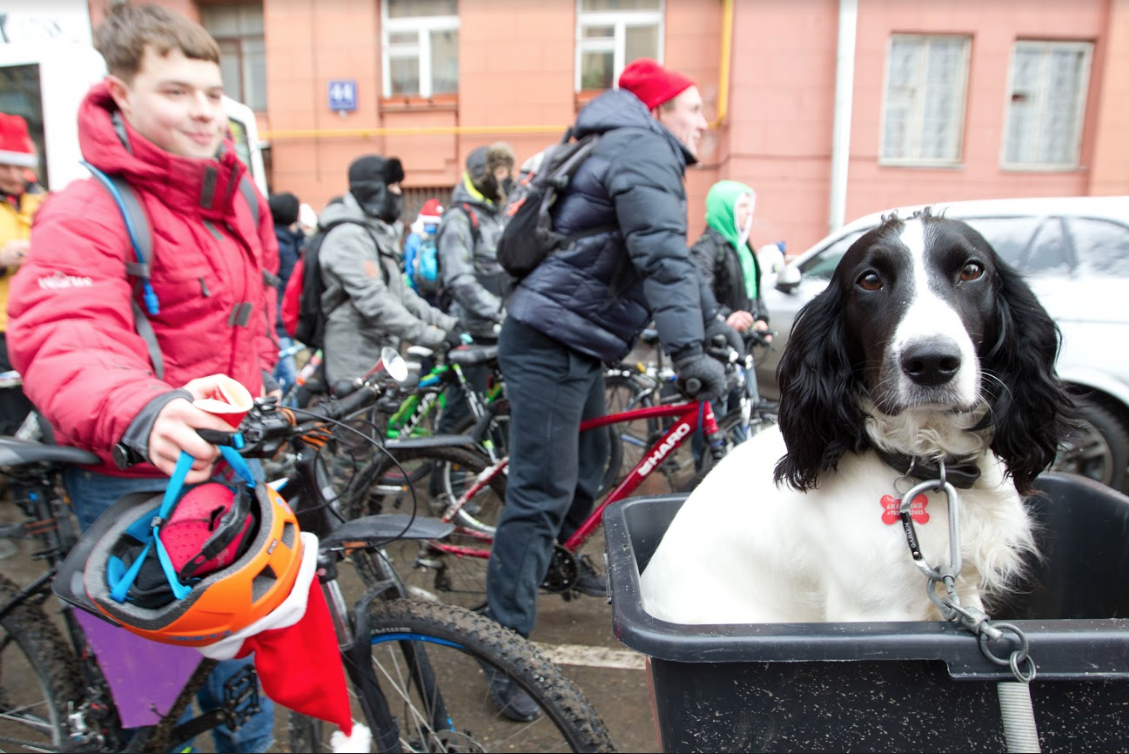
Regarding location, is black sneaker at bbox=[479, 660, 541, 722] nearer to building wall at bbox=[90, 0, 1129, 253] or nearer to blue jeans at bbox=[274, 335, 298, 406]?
blue jeans at bbox=[274, 335, 298, 406]

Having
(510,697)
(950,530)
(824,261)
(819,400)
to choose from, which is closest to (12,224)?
(510,697)

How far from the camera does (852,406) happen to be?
133 centimetres

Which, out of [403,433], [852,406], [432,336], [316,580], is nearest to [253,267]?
[316,580]

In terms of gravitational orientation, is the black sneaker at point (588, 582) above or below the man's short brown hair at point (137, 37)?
below

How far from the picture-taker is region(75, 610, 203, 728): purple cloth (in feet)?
5.42

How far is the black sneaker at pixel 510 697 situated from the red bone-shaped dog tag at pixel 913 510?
0.92m

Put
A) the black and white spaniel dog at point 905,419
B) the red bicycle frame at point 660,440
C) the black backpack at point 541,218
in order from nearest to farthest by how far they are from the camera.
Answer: the black and white spaniel dog at point 905,419 < the black backpack at point 541,218 < the red bicycle frame at point 660,440

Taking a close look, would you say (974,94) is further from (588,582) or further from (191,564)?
(191,564)

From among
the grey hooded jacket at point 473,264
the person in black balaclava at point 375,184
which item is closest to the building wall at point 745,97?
the grey hooded jacket at point 473,264

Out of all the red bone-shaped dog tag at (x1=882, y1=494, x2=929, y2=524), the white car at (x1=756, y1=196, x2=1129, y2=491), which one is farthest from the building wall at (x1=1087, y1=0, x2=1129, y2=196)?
the red bone-shaped dog tag at (x1=882, y1=494, x2=929, y2=524)

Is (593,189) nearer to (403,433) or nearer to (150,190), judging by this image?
(150,190)

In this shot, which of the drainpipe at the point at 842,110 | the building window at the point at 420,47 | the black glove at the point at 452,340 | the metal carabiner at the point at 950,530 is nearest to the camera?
the metal carabiner at the point at 950,530

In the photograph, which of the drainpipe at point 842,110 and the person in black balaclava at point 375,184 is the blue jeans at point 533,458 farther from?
the drainpipe at point 842,110

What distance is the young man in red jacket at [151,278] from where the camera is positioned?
1296 millimetres
